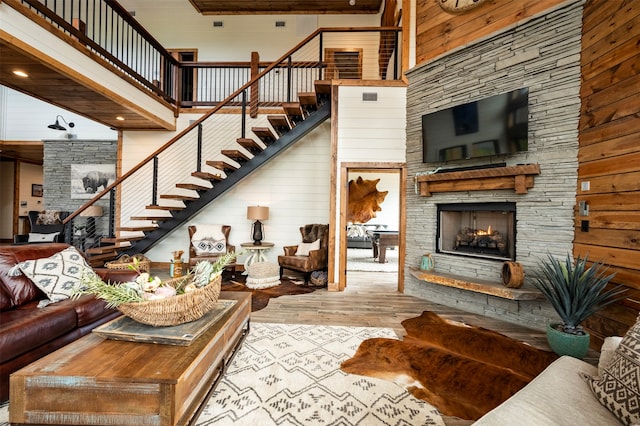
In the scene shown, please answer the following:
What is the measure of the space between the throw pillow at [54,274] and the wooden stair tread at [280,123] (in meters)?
3.29

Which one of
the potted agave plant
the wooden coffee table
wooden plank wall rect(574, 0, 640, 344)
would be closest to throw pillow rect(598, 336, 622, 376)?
the potted agave plant

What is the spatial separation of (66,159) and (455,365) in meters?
8.82

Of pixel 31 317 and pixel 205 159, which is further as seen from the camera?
pixel 205 159

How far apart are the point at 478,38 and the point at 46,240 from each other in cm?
782

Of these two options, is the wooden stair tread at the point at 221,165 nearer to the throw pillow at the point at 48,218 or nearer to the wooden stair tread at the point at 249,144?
the wooden stair tread at the point at 249,144

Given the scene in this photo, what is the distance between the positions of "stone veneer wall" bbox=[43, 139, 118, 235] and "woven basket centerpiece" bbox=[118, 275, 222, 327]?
6.62m

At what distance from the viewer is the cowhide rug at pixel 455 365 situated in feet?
6.15

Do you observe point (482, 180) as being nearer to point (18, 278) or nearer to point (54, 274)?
point (54, 274)

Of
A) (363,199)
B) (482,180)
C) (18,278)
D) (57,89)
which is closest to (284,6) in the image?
(57,89)

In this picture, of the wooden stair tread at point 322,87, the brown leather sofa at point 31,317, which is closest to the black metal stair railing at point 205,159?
the wooden stair tread at point 322,87

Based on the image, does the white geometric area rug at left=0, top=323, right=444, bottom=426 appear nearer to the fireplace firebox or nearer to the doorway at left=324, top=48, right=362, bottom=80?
the fireplace firebox

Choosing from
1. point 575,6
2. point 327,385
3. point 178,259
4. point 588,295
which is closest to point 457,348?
point 588,295

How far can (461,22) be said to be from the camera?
3779 millimetres

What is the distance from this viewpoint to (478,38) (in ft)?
11.7
